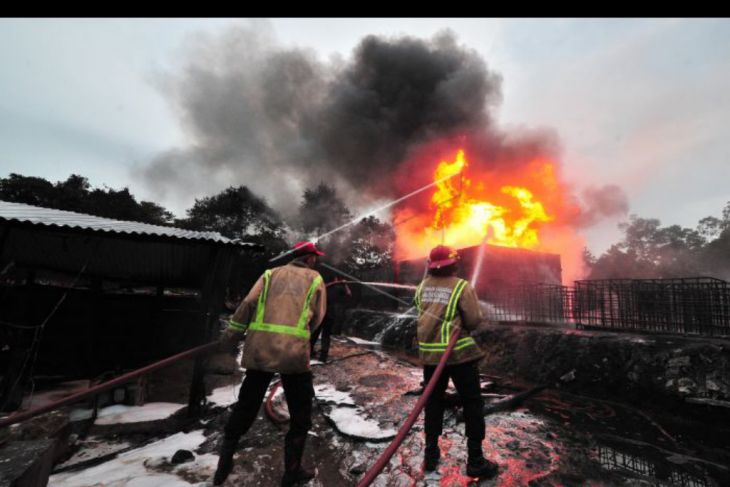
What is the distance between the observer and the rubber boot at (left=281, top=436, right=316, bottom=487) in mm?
2910

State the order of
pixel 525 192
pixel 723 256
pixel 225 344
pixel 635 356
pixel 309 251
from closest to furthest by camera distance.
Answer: pixel 225 344 → pixel 309 251 → pixel 635 356 → pixel 525 192 → pixel 723 256

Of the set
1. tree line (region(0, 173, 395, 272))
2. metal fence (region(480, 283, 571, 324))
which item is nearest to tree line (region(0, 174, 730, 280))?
tree line (region(0, 173, 395, 272))

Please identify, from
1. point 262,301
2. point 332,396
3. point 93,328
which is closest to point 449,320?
point 262,301

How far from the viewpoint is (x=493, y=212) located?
22.0 m

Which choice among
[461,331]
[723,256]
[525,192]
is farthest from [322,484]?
[723,256]

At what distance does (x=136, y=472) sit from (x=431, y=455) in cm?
286

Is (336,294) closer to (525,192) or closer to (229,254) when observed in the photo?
(229,254)

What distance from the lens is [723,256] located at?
38.5 m

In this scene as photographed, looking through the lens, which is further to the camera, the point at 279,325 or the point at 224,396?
the point at 224,396

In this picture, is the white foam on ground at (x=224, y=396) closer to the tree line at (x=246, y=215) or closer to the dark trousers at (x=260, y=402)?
the dark trousers at (x=260, y=402)

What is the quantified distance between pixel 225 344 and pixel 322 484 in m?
1.59

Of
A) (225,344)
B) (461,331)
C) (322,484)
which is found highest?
(461,331)

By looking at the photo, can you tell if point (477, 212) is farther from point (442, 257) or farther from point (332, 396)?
point (442, 257)

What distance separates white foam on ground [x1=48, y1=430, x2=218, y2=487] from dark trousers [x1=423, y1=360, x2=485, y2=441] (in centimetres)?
222
